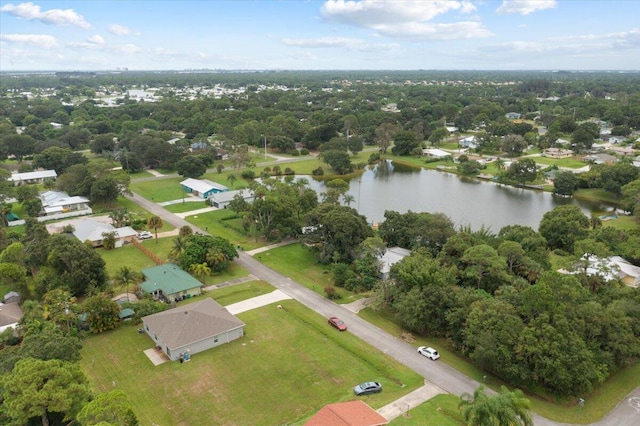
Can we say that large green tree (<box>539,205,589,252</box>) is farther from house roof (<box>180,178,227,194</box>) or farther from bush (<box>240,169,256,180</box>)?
bush (<box>240,169,256,180</box>)

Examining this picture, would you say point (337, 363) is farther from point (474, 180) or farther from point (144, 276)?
point (474, 180)

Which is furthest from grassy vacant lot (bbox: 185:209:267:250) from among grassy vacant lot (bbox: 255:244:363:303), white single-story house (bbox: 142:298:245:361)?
white single-story house (bbox: 142:298:245:361)

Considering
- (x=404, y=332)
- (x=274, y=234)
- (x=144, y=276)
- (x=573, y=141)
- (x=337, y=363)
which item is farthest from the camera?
(x=573, y=141)

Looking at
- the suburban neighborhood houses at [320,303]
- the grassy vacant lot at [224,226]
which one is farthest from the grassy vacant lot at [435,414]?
the grassy vacant lot at [224,226]

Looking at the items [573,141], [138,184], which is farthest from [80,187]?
[573,141]

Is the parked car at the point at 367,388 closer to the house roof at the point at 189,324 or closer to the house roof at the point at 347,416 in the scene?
the house roof at the point at 347,416

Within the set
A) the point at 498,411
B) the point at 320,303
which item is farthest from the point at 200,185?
the point at 498,411
